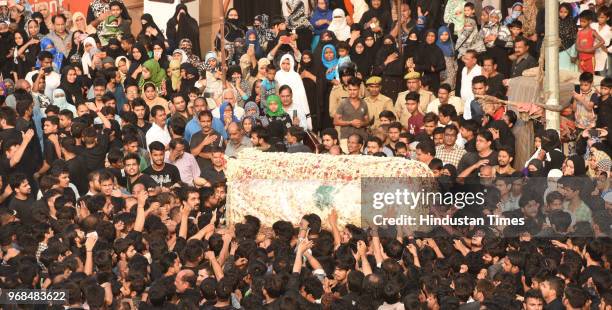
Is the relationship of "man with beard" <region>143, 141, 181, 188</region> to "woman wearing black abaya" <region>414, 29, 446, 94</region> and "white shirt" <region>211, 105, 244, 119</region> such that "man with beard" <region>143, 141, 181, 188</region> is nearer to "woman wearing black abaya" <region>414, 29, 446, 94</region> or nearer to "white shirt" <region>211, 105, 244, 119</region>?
"white shirt" <region>211, 105, 244, 119</region>

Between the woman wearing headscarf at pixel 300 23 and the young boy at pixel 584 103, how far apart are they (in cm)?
522

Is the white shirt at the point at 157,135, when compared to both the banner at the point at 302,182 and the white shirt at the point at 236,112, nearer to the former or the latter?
the white shirt at the point at 236,112

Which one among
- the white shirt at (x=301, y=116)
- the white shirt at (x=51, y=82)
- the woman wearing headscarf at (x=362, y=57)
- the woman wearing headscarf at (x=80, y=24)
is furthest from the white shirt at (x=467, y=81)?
the woman wearing headscarf at (x=80, y=24)

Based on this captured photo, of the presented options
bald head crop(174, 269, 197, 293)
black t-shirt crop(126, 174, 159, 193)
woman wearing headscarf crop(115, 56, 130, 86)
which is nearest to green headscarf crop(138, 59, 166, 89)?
woman wearing headscarf crop(115, 56, 130, 86)

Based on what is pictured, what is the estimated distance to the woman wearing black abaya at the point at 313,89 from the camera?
2347cm

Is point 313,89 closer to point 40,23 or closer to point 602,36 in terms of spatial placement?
point 602,36

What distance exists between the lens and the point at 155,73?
23891 mm

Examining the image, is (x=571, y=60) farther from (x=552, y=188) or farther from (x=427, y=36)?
(x=552, y=188)

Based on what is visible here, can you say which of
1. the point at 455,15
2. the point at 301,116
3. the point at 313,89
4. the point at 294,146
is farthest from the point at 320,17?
the point at 294,146

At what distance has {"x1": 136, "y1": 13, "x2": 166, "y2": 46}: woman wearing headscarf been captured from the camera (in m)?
24.7

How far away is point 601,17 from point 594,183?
18.9ft

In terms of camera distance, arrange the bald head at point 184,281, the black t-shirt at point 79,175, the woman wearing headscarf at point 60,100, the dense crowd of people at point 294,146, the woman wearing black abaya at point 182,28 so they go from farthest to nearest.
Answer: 1. the woman wearing black abaya at point 182,28
2. the woman wearing headscarf at point 60,100
3. the black t-shirt at point 79,175
4. the dense crowd of people at point 294,146
5. the bald head at point 184,281

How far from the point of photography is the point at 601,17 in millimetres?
22594

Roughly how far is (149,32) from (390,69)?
13.1 ft
